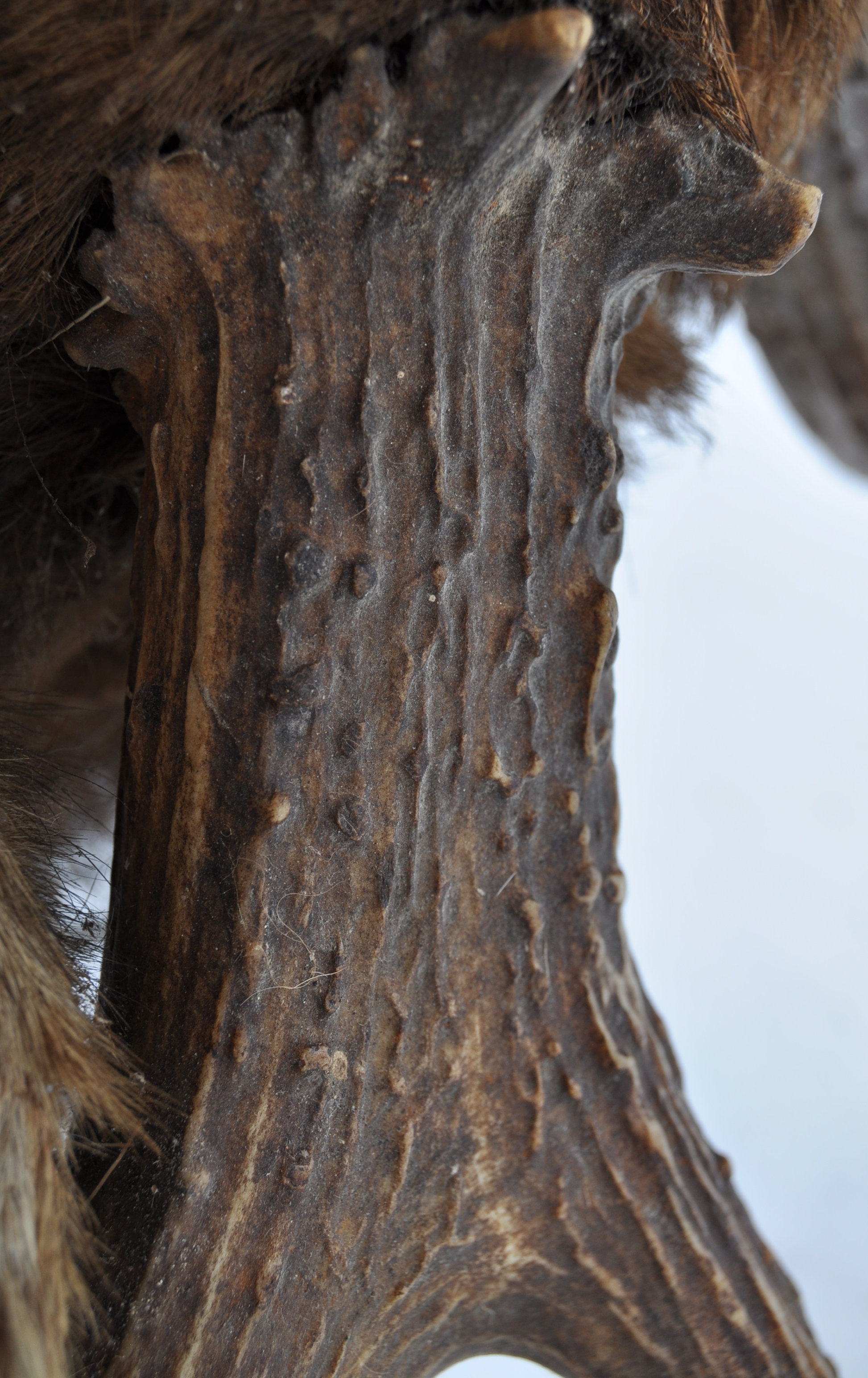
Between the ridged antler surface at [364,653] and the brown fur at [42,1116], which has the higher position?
the ridged antler surface at [364,653]

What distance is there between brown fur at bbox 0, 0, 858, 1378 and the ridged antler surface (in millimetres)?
10

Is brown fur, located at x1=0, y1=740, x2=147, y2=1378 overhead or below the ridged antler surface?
below

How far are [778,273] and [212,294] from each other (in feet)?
1.81

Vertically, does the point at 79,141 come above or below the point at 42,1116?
above

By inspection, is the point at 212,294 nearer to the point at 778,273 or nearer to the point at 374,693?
the point at 374,693

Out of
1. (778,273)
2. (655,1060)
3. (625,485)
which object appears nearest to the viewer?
(655,1060)

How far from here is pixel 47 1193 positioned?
0.81ft

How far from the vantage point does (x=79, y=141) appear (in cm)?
24

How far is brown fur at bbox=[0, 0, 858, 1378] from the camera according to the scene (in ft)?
0.74

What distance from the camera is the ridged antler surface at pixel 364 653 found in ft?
0.84

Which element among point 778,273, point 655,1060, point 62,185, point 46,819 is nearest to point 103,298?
point 62,185

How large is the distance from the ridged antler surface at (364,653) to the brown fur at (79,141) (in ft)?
0.03

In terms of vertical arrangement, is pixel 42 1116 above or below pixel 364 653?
below

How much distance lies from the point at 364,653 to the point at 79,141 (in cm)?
14
